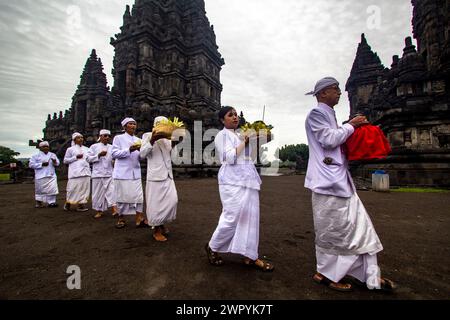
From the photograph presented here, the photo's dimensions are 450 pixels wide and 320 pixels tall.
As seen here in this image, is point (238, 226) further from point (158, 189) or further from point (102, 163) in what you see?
point (102, 163)

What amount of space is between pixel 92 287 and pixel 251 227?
1.81 meters

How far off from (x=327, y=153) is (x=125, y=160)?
164 inches

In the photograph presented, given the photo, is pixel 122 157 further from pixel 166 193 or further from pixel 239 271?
pixel 239 271

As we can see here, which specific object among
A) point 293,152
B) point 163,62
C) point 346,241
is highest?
point 163,62

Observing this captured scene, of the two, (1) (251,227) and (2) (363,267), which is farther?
(1) (251,227)

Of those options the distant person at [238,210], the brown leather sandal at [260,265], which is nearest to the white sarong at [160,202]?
the distant person at [238,210]

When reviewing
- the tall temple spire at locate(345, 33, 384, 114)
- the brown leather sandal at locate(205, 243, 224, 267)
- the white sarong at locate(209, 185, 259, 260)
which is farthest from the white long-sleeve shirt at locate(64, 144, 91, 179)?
the tall temple spire at locate(345, 33, 384, 114)

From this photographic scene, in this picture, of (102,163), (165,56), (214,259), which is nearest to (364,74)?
(165,56)

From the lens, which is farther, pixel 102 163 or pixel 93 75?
pixel 93 75

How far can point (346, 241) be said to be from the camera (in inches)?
89.1

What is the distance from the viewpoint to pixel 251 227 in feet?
9.19

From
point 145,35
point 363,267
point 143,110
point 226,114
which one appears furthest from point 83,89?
point 363,267
